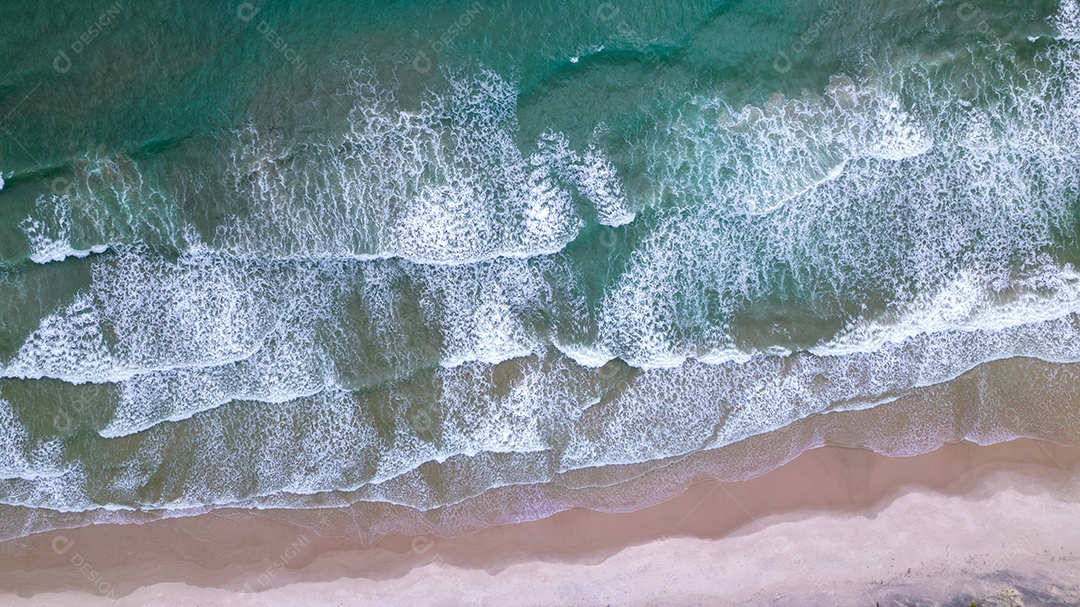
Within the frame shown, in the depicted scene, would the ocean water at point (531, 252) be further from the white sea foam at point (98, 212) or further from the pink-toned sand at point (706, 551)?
the pink-toned sand at point (706, 551)

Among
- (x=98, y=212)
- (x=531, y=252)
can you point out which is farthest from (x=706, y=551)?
(x=98, y=212)

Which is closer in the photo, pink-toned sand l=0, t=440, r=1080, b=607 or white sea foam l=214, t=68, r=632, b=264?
white sea foam l=214, t=68, r=632, b=264

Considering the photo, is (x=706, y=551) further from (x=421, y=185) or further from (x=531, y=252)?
(x=421, y=185)

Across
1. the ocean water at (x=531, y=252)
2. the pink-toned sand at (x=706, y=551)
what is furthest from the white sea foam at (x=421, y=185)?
the pink-toned sand at (x=706, y=551)

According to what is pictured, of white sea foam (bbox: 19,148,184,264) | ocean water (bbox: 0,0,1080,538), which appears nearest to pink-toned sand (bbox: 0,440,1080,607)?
ocean water (bbox: 0,0,1080,538)

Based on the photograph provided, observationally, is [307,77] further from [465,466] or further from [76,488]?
[76,488]

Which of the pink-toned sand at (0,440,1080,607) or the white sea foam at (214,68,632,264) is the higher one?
the white sea foam at (214,68,632,264)

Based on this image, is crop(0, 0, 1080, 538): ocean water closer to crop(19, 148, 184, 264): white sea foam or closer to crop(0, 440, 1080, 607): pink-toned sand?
crop(19, 148, 184, 264): white sea foam
